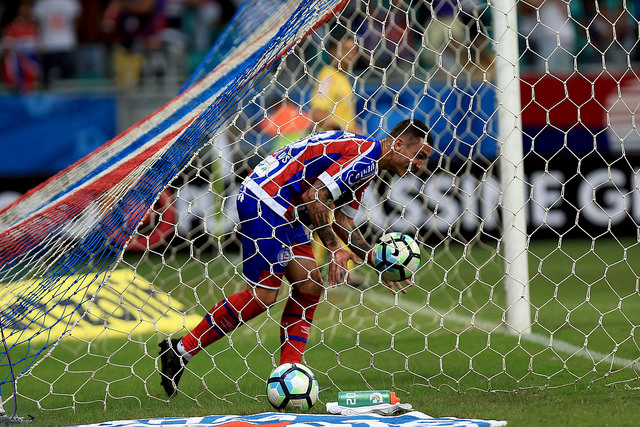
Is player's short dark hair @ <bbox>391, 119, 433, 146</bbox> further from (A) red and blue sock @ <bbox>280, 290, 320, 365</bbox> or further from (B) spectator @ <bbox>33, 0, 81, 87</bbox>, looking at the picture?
(B) spectator @ <bbox>33, 0, 81, 87</bbox>

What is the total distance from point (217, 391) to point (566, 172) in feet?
26.3

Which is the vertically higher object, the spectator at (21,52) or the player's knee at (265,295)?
the spectator at (21,52)

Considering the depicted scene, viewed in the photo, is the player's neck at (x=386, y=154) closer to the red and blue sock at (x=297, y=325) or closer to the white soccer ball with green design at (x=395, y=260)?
the white soccer ball with green design at (x=395, y=260)

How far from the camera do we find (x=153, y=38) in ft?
40.7

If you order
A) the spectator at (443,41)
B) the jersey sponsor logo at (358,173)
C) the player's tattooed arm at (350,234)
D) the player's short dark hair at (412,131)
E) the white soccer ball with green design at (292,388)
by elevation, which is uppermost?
the spectator at (443,41)

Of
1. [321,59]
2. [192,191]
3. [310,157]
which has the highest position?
[321,59]

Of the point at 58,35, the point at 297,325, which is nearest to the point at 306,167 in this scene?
the point at 297,325

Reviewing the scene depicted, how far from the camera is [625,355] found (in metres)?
4.98

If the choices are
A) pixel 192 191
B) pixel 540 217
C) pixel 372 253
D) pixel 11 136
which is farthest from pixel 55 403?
pixel 540 217

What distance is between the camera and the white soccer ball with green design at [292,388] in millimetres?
3859

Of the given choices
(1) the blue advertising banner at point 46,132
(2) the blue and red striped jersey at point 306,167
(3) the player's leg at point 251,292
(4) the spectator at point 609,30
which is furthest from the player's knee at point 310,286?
(4) the spectator at point 609,30

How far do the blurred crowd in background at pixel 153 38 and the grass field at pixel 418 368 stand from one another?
4989 mm

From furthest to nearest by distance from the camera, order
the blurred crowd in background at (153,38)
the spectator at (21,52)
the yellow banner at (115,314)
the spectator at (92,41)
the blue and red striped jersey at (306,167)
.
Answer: the spectator at (92,41)
the blurred crowd in background at (153,38)
the spectator at (21,52)
the yellow banner at (115,314)
the blue and red striped jersey at (306,167)

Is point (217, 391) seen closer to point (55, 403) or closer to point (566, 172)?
point (55, 403)
